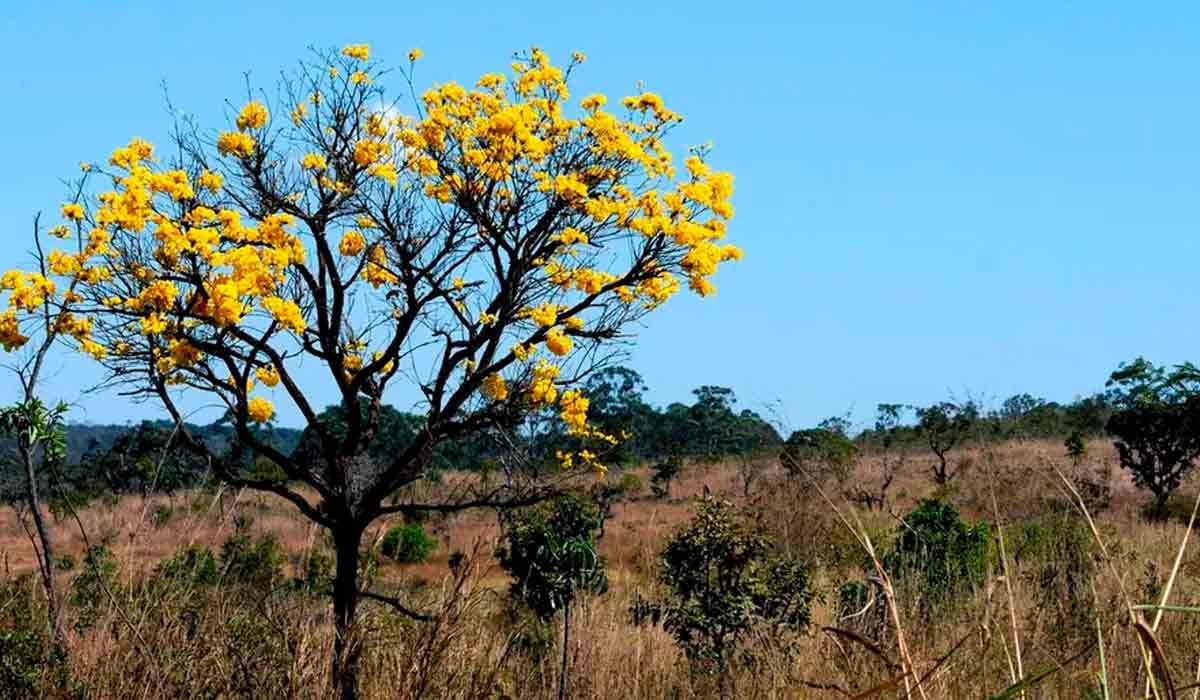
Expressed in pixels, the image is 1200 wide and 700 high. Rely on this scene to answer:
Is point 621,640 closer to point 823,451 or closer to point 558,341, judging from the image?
point 558,341

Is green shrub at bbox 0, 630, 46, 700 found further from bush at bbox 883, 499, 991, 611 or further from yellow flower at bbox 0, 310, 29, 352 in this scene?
bush at bbox 883, 499, 991, 611

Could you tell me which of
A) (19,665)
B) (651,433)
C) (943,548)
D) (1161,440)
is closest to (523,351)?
(19,665)

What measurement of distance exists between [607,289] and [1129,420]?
1803cm

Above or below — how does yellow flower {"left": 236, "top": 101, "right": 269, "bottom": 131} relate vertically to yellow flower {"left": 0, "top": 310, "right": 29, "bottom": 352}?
above

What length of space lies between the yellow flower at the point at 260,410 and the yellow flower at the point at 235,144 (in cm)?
145

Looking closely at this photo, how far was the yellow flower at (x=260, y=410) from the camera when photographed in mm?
8156

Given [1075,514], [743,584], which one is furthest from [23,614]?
[1075,514]

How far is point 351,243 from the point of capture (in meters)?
8.13

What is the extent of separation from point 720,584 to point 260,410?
2.98 m

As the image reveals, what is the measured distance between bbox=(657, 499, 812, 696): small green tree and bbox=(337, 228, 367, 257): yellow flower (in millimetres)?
2648

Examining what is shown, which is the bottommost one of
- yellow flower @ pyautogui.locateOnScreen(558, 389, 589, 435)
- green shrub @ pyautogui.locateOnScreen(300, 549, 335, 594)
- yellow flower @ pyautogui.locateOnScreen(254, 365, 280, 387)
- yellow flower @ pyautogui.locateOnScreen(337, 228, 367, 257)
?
green shrub @ pyautogui.locateOnScreen(300, 549, 335, 594)

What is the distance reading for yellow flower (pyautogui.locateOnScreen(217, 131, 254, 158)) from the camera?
803cm

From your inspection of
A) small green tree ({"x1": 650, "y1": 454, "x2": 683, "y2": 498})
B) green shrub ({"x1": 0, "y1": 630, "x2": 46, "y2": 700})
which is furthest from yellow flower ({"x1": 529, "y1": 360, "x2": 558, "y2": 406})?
small green tree ({"x1": 650, "y1": 454, "x2": 683, "y2": 498})

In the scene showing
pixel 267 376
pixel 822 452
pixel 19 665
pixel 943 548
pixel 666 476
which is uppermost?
pixel 822 452
